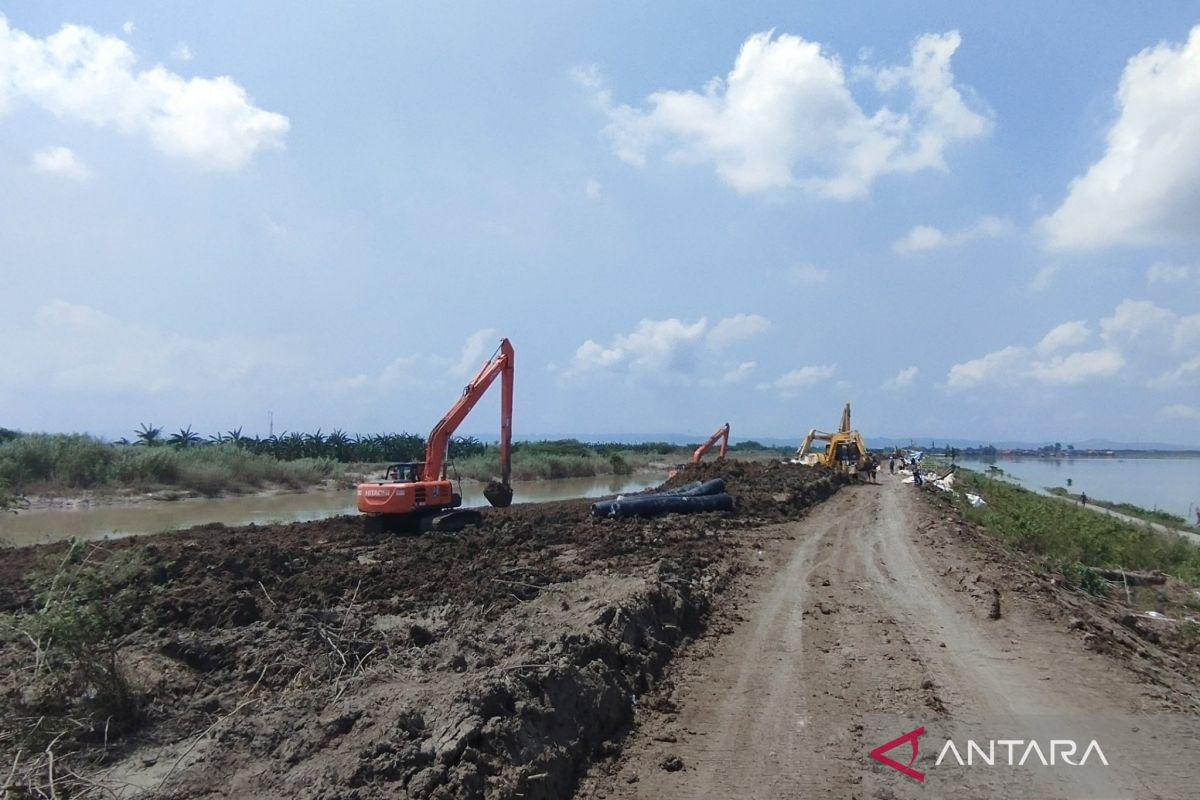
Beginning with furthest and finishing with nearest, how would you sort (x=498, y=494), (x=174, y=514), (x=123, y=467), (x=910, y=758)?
(x=123, y=467), (x=174, y=514), (x=498, y=494), (x=910, y=758)

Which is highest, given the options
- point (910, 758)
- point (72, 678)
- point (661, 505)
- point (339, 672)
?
point (661, 505)

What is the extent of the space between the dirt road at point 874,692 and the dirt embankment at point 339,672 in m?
0.65

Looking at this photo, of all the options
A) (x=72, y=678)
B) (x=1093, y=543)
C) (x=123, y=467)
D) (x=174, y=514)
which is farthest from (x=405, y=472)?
(x=123, y=467)

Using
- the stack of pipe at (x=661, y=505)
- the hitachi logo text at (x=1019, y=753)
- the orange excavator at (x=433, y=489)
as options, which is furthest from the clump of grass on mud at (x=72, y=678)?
the stack of pipe at (x=661, y=505)

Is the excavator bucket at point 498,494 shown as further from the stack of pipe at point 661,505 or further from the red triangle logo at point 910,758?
the red triangle logo at point 910,758

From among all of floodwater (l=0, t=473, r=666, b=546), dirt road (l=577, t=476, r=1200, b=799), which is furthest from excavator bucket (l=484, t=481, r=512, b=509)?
floodwater (l=0, t=473, r=666, b=546)

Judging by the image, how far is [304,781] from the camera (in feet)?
16.2

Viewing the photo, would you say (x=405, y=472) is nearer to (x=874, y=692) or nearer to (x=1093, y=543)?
(x=874, y=692)

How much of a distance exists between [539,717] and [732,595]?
6.67 meters

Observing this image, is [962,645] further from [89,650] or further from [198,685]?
[89,650]

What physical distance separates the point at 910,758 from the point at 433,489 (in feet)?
49.3

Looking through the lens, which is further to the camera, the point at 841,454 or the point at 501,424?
the point at 841,454

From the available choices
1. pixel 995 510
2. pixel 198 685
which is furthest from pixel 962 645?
pixel 995 510

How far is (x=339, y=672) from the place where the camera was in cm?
755
